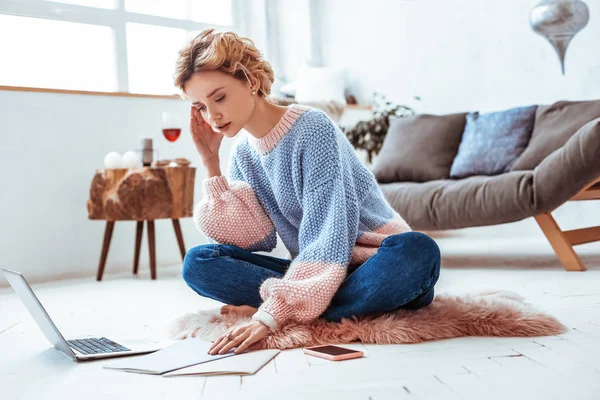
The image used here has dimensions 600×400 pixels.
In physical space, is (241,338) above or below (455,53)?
below

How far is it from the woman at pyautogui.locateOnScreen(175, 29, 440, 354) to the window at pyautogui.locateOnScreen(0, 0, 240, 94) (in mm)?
1958

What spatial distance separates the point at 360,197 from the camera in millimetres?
1780

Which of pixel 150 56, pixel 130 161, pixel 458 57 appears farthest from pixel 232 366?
pixel 458 57

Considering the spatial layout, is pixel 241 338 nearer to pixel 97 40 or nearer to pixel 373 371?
pixel 373 371

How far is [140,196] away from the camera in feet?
11.2

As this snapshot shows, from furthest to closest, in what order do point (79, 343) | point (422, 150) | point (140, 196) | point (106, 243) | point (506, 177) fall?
point (422, 150) < point (106, 243) < point (140, 196) < point (506, 177) < point (79, 343)

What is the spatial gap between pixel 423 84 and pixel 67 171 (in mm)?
2593

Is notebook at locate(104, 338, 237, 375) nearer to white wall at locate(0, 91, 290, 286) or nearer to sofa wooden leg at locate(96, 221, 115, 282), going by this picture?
sofa wooden leg at locate(96, 221, 115, 282)

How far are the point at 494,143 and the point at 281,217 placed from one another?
7.31 feet

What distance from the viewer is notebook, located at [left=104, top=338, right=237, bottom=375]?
4.68ft

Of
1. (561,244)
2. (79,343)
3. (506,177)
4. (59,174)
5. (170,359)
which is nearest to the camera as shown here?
(170,359)

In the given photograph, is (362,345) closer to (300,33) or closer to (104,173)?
(104,173)

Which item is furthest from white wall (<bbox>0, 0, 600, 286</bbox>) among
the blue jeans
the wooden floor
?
the blue jeans

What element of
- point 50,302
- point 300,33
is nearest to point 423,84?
point 300,33
